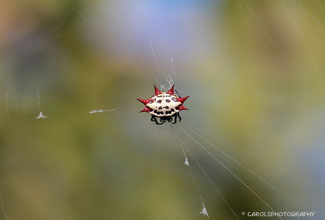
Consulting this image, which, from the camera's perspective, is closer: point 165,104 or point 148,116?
point 165,104

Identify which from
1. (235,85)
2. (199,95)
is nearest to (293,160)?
(235,85)

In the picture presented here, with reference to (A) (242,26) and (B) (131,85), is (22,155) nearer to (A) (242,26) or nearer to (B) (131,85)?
(B) (131,85)

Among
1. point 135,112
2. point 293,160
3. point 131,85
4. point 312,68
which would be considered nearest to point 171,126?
point 135,112

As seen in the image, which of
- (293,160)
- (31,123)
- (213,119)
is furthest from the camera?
(31,123)

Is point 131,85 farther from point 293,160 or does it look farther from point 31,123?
point 293,160

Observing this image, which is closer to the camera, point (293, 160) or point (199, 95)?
point (293, 160)

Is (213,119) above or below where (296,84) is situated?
below

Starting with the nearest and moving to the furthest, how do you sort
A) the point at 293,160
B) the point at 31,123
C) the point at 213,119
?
the point at 293,160
the point at 213,119
the point at 31,123

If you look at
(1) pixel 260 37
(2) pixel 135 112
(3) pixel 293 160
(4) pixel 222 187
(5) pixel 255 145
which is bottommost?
(4) pixel 222 187
